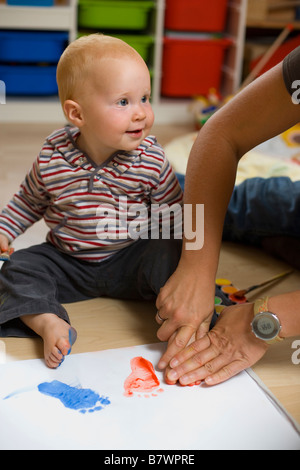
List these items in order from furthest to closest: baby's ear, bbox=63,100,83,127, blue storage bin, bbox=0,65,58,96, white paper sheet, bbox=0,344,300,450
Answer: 1. blue storage bin, bbox=0,65,58,96
2. baby's ear, bbox=63,100,83,127
3. white paper sheet, bbox=0,344,300,450

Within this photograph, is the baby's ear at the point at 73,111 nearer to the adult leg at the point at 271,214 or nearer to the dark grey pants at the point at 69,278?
the dark grey pants at the point at 69,278

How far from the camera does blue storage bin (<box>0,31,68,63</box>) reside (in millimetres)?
2393

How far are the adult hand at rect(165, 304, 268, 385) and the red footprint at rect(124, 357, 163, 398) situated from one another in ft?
0.08

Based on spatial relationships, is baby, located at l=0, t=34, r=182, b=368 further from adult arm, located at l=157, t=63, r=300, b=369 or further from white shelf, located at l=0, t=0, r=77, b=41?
white shelf, located at l=0, t=0, r=77, b=41

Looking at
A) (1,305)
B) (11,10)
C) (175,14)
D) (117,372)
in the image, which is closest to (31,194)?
(1,305)

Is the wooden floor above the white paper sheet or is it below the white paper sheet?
below

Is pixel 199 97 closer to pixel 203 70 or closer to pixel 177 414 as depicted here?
pixel 203 70

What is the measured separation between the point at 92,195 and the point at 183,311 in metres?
0.26

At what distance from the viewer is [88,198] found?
1.06 m

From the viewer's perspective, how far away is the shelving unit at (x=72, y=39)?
2.36 metres

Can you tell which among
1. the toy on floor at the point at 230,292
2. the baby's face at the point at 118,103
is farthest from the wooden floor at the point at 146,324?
the baby's face at the point at 118,103

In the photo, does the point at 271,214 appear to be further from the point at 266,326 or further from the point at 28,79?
the point at 28,79

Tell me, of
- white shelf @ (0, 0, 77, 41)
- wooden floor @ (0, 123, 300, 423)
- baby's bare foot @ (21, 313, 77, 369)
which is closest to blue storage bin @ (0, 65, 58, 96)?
white shelf @ (0, 0, 77, 41)

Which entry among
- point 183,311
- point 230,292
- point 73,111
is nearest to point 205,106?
point 230,292
